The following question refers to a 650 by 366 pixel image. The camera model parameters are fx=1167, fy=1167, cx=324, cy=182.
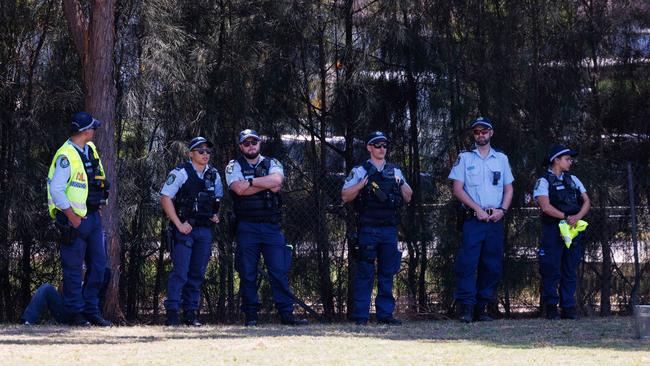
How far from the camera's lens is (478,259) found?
11.6m

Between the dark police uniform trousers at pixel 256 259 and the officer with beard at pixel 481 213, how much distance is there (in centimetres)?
177

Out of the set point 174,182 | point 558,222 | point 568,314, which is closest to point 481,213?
point 558,222

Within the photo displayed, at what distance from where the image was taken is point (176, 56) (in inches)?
493

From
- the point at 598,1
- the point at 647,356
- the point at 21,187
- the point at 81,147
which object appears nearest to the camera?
the point at 647,356

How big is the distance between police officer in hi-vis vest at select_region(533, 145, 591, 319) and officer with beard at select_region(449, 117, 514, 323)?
18.9 inches

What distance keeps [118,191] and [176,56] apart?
5.19 feet

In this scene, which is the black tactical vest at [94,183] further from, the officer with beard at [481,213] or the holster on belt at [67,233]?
the officer with beard at [481,213]

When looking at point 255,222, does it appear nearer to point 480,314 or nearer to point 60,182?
point 60,182

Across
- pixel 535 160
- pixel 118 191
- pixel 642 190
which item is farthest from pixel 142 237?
pixel 642 190

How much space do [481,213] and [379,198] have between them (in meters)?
1.06

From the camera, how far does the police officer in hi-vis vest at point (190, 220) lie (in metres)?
11.1

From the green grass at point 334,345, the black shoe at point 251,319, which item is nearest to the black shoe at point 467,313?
the green grass at point 334,345

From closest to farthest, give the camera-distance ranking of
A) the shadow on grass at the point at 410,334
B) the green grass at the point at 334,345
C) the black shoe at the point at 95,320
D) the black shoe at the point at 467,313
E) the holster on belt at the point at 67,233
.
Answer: the green grass at the point at 334,345
the shadow on grass at the point at 410,334
the holster on belt at the point at 67,233
the black shoe at the point at 95,320
the black shoe at the point at 467,313

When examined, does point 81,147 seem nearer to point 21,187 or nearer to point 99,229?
point 99,229
